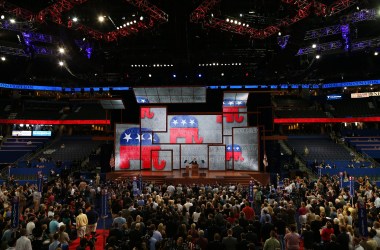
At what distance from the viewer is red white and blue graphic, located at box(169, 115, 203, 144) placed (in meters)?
27.9

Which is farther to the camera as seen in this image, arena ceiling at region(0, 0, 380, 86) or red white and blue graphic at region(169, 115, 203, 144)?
red white and blue graphic at region(169, 115, 203, 144)

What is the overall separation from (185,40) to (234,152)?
1005 centimetres

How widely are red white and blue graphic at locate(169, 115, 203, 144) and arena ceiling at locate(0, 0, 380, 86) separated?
3386 millimetres

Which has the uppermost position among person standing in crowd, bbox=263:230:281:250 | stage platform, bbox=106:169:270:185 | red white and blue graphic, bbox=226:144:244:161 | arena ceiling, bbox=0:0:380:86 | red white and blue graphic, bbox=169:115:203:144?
arena ceiling, bbox=0:0:380:86

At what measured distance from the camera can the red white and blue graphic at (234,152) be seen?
27328 millimetres

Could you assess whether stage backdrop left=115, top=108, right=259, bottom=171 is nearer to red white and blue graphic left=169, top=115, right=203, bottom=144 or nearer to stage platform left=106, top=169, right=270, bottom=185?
red white and blue graphic left=169, top=115, right=203, bottom=144

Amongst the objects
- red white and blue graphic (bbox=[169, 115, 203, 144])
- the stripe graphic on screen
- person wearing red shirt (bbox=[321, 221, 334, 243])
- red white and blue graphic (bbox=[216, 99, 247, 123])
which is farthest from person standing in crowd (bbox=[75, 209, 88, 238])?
red white and blue graphic (bbox=[216, 99, 247, 123])

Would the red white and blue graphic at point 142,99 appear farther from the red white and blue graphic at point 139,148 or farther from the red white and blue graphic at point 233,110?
the red white and blue graphic at point 233,110

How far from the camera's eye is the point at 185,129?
91.9 ft

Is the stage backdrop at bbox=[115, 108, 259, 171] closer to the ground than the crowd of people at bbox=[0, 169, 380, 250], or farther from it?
farther from it

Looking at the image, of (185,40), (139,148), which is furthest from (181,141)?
(185,40)

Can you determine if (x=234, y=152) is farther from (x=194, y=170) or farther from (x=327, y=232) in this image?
(x=327, y=232)

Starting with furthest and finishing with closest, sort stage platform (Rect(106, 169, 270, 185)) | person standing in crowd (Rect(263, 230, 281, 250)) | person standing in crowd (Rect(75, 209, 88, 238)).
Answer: stage platform (Rect(106, 169, 270, 185)) < person standing in crowd (Rect(75, 209, 88, 238)) < person standing in crowd (Rect(263, 230, 281, 250))

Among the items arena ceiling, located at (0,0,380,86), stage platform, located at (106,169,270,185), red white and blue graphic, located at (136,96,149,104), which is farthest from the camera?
red white and blue graphic, located at (136,96,149,104)
